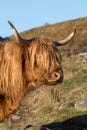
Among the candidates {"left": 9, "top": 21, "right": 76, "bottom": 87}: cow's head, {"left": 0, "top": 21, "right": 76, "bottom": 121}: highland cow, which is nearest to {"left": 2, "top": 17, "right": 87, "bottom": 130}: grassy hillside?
{"left": 0, "top": 21, "right": 76, "bottom": 121}: highland cow

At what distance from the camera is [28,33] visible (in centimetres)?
5319

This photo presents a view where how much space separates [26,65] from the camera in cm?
1132

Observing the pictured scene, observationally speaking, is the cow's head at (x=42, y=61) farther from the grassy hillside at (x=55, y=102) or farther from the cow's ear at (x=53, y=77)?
the grassy hillside at (x=55, y=102)

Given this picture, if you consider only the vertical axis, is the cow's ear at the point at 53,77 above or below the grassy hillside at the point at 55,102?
above

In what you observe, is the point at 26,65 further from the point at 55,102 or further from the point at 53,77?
the point at 55,102

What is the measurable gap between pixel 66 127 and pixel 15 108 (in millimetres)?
4572

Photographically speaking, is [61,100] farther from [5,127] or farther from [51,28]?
[51,28]

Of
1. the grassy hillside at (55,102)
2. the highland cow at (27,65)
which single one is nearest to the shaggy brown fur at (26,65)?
the highland cow at (27,65)

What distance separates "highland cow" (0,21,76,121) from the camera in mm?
11078

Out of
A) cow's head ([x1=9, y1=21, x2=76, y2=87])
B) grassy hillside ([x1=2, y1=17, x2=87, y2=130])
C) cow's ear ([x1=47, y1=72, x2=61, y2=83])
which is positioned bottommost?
grassy hillside ([x1=2, y1=17, x2=87, y2=130])

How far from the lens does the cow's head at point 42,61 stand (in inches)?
434

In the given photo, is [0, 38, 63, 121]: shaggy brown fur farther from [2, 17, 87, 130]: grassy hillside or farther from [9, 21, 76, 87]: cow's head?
[2, 17, 87, 130]: grassy hillside

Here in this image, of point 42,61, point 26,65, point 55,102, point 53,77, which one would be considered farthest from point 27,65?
point 55,102

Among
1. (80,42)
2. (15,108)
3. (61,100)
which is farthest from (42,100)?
(80,42)
